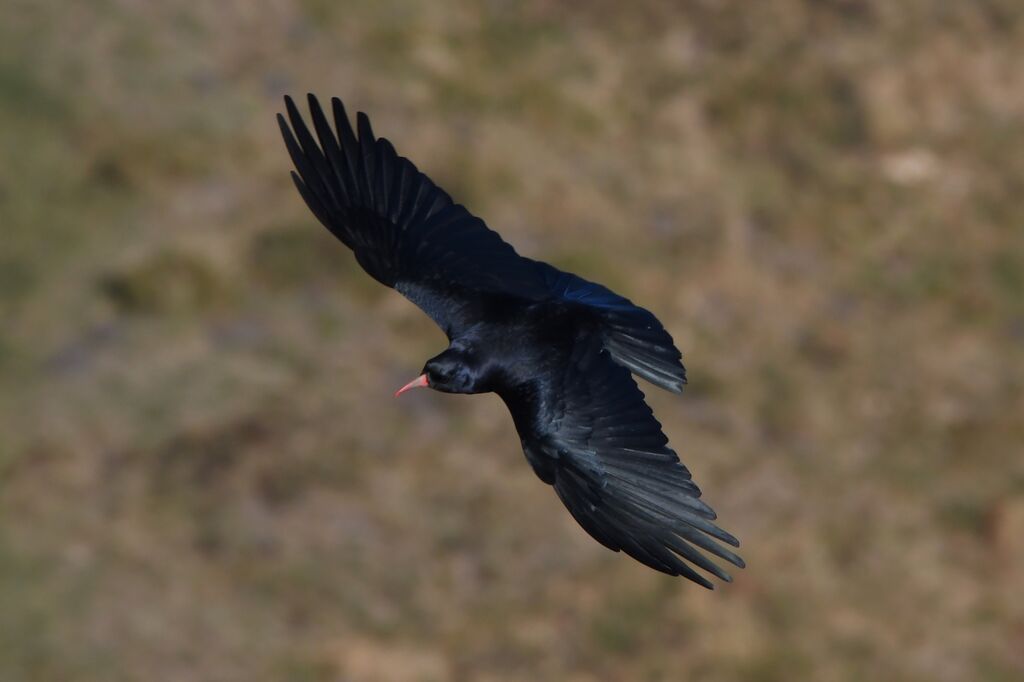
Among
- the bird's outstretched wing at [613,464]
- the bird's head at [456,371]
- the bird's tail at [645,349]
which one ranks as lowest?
the bird's outstretched wing at [613,464]

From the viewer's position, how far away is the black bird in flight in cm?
812

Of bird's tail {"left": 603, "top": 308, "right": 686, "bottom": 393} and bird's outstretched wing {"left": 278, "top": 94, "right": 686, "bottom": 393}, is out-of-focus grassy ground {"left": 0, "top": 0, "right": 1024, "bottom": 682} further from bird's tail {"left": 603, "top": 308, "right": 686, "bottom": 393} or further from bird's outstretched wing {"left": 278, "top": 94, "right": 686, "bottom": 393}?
bird's tail {"left": 603, "top": 308, "right": 686, "bottom": 393}

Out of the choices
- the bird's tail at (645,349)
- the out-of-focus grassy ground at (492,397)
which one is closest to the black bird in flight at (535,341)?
the bird's tail at (645,349)

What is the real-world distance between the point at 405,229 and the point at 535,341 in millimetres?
1109

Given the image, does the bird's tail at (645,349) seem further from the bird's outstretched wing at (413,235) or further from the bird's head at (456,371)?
the bird's head at (456,371)

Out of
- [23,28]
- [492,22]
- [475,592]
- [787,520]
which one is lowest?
[475,592]

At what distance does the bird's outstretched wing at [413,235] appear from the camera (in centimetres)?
966

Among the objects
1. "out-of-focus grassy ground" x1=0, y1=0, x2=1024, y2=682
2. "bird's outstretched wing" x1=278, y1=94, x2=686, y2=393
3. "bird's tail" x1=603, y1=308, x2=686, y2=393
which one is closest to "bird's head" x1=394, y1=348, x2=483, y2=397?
"bird's outstretched wing" x1=278, y1=94, x2=686, y2=393

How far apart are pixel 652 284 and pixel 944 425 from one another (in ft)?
9.48

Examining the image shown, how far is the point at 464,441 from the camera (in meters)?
15.5

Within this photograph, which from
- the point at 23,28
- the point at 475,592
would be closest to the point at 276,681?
the point at 475,592

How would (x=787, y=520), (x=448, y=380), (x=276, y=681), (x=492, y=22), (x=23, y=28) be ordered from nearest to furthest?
(x=448, y=380) < (x=276, y=681) < (x=787, y=520) < (x=23, y=28) < (x=492, y=22)

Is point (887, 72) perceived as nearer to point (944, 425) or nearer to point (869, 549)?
point (944, 425)

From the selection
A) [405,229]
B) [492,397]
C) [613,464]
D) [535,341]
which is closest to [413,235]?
[405,229]
